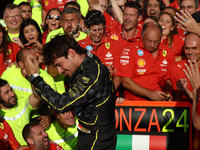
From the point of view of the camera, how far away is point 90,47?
A: 231 inches

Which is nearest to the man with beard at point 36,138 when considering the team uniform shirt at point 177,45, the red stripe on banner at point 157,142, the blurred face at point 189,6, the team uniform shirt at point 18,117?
the team uniform shirt at point 18,117

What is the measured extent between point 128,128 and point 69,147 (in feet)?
4.13

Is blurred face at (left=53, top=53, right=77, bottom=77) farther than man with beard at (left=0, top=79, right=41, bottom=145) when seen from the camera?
No

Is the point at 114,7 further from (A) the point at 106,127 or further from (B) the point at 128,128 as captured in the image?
(A) the point at 106,127

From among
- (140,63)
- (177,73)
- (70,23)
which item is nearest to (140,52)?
(140,63)

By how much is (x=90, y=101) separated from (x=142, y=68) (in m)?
2.29

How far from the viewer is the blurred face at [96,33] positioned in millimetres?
5898

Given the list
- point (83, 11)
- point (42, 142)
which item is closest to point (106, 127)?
point (42, 142)

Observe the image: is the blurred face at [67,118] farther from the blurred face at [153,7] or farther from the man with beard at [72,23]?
the blurred face at [153,7]

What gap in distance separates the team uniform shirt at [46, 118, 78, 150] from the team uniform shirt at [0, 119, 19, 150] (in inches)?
24.9

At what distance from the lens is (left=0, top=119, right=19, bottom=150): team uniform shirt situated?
17.2 ft

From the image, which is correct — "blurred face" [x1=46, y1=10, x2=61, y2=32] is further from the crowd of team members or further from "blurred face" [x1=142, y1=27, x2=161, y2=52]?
"blurred face" [x1=142, y1=27, x2=161, y2=52]

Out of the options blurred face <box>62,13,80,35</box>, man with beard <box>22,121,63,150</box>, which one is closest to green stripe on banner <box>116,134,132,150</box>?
man with beard <box>22,121,63,150</box>

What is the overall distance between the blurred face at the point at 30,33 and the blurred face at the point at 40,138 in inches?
99.9
